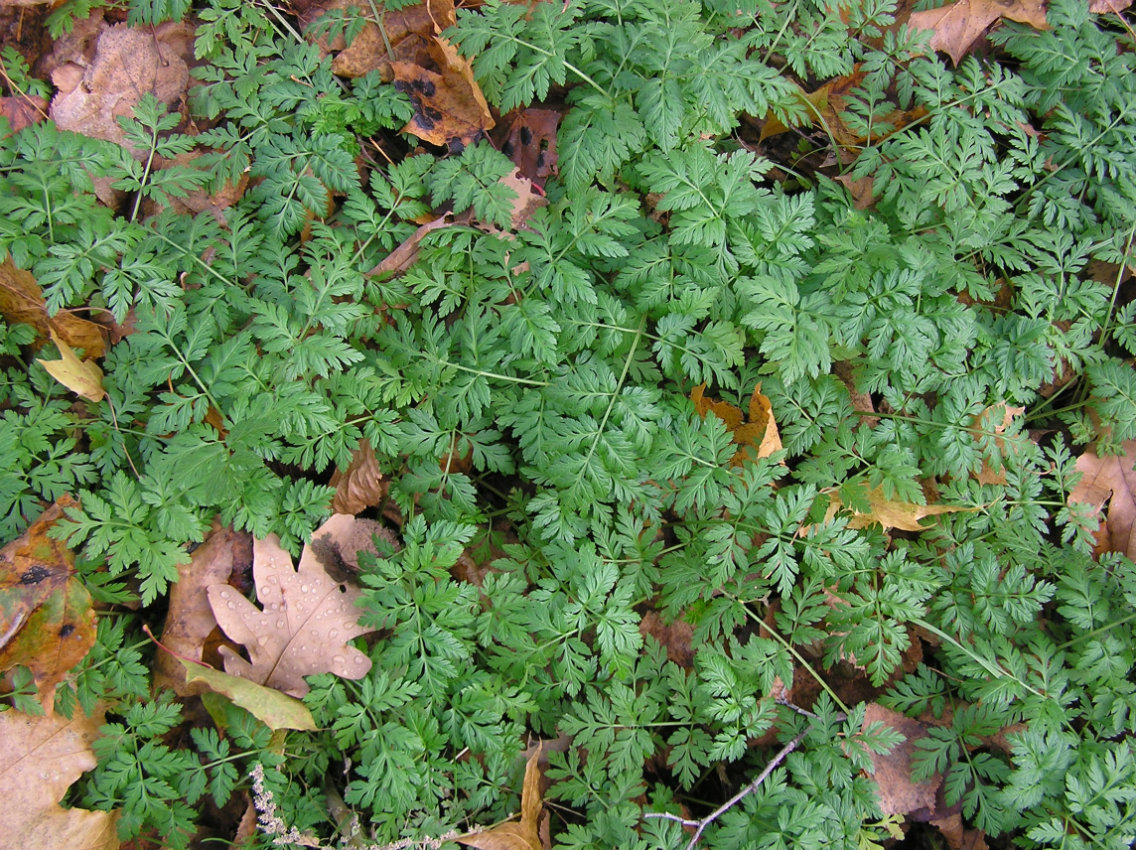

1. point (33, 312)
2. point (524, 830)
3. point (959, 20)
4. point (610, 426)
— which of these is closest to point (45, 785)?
point (524, 830)

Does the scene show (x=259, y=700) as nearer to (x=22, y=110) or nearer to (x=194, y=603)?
(x=194, y=603)

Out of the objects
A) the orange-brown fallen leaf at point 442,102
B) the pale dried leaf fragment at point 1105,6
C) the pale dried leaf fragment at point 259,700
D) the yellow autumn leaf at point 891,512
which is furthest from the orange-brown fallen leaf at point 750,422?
the pale dried leaf fragment at point 1105,6

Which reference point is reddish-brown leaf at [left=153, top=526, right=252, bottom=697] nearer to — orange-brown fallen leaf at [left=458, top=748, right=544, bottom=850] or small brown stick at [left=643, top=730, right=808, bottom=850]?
orange-brown fallen leaf at [left=458, top=748, right=544, bottom=850]

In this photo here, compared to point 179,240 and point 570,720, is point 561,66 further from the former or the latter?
point 570,720

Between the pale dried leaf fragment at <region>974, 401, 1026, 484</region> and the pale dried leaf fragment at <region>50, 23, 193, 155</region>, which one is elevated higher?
the pale dried leaf fragment at <region>50, 23, 193, 155</region>

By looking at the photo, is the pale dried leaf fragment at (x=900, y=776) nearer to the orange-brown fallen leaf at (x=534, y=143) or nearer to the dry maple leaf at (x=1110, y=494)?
the dry maple leaf at (x=1110, y=494)

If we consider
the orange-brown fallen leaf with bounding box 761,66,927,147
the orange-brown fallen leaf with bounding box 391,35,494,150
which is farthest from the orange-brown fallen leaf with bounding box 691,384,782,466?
the orange-brown fallen leaf with bounding box 391,35,494,150

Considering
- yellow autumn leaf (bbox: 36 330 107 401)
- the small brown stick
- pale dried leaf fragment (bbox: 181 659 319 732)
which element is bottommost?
the small brown stick

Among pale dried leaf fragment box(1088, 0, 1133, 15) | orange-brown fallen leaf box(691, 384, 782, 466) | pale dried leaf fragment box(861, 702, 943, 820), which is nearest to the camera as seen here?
pale dried leaf fragment box(861, 702, 943, 820)
